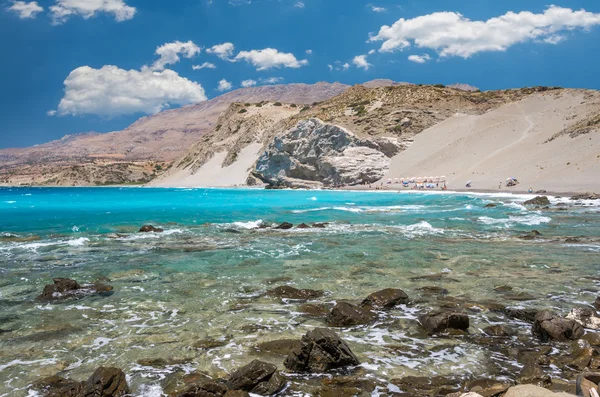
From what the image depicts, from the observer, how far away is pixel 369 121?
85.6 m

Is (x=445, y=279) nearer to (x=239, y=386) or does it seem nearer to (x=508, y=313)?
(x=508, y=313)

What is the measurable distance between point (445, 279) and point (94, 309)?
9323 mm

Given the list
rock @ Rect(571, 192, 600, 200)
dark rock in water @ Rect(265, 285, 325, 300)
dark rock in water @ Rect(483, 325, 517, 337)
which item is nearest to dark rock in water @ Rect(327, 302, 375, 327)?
dark rock in water @ Rect(265, 285, 325, 300)

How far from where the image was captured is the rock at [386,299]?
30.3 ft

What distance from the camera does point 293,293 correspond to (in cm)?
1038

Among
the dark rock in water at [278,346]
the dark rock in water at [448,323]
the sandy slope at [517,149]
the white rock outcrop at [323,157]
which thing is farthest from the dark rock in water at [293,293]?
the white rock outcrop at [323,157]

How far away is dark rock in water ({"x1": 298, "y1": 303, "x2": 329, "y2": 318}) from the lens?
893 centimetres

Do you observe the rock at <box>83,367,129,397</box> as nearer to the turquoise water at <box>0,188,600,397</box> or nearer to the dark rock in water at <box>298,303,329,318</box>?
the turquoise water at <box>0,188,600,397</box>

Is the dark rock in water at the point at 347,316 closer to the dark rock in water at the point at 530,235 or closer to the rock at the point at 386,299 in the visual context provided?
the rock at the point at 386,299

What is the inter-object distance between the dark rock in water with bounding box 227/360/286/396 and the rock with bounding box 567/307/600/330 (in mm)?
5934

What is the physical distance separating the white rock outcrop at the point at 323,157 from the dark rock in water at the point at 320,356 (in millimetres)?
71916

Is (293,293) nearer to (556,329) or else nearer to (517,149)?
(556,329)

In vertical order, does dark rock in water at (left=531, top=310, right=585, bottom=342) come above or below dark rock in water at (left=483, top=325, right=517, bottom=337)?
above

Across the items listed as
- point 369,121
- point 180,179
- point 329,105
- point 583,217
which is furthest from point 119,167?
point 583,217
